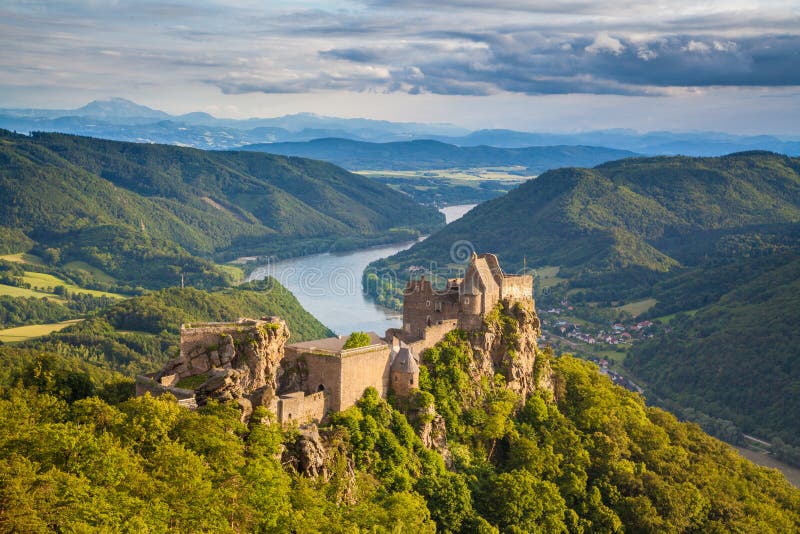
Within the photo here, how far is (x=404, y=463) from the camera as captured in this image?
57719 mm

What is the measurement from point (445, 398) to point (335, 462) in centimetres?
1285

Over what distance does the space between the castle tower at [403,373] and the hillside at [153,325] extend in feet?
270

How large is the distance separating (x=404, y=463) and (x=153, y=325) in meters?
112

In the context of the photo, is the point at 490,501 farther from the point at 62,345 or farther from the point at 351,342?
the point at 62,345

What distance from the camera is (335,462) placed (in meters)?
53.2

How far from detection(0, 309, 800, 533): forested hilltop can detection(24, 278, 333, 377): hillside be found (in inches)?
3129

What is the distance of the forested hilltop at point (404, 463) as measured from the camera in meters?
40.8

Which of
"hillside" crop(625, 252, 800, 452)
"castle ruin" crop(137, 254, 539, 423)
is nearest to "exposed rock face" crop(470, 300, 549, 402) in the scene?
"castle ruin" crop(137, 254, 539, 423)

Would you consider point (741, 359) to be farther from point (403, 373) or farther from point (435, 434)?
point (403, 373)

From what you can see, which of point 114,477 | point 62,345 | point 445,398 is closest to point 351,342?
point 445,398

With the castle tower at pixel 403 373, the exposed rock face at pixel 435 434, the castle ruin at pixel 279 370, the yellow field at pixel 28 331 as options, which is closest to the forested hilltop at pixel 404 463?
the exposed rock face at pixel 435 434

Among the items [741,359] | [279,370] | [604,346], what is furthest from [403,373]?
[604,346]

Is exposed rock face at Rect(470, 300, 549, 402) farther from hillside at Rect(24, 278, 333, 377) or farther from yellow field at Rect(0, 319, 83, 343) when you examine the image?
yellow field at Rect(0, 319, 83, 343)

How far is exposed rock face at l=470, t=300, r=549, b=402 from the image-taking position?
68.9 metres
